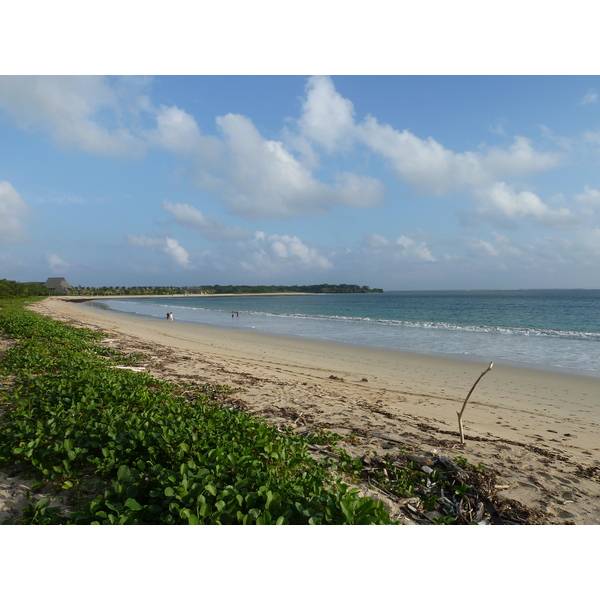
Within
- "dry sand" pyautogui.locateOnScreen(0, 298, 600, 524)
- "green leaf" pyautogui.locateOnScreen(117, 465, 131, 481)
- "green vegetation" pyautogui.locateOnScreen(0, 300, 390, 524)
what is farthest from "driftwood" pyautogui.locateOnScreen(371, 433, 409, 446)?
"green leaf" pyautogui.locateOnScreen(117, 465, 131, 481)

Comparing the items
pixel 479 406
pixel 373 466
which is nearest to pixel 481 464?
pixel 373 466

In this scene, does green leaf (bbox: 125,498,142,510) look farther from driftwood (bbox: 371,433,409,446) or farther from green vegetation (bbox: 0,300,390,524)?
driftwood (bbox: 371,433,409,446)

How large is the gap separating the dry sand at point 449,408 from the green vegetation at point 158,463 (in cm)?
161

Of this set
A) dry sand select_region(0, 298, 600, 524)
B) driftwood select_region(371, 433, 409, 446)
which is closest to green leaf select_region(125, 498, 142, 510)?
dry sand select_region(0, 298, 600, 524)

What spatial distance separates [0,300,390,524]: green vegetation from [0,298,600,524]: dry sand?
1.61 metres

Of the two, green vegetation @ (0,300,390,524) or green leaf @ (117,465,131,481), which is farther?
green leaf @ (117,465,131,481)

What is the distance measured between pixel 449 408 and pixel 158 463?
673cm

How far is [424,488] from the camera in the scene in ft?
13.9

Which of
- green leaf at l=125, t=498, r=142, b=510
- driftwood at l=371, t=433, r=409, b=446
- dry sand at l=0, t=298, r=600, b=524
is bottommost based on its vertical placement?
dry sand at l=0, t=298, r=600, b=524

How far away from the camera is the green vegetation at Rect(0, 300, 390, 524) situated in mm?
3027

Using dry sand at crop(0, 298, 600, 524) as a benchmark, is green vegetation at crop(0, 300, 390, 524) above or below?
above

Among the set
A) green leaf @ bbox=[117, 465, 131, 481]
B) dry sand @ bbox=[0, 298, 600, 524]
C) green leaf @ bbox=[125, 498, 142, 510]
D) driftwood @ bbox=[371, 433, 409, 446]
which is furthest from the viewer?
Result: driftwood @ bbox=[371, 433, 409, 446]

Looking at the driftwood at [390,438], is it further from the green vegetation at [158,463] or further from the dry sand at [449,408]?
the green vegetation at [158,463]

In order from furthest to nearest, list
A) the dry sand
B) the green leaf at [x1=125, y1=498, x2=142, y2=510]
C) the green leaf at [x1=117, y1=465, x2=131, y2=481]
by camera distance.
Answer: the dry sand → the green leaf at [x1=117, y1=465, x2=131, y2=481] → the green leaf at [x1=125, y1=498, x2=142, y2=510]
